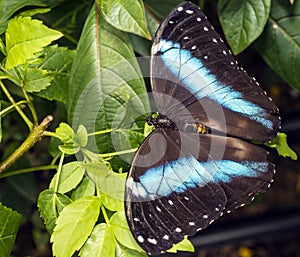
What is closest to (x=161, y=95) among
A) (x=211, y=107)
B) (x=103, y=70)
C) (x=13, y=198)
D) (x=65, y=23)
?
(x=211, y=107)

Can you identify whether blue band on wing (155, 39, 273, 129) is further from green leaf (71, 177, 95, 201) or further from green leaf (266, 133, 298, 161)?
green leaf (71, 177, 95, 201)

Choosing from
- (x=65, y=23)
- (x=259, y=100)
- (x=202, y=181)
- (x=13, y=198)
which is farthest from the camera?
(x=13, y=198)

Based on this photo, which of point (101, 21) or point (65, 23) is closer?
point (101, 21)

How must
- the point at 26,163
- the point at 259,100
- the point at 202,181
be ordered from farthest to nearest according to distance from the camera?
1. the point at 26,163
2. the point at 259,100
3. the point at 202,181

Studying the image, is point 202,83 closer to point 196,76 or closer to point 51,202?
point 196,76

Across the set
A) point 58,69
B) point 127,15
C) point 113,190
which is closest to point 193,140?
point 113,190

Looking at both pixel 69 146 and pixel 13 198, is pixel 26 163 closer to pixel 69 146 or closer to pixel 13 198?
pixel 13 198

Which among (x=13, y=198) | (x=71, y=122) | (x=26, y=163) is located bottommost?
(x=13, y=198)

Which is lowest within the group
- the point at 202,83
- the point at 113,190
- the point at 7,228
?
the point at 7,228
